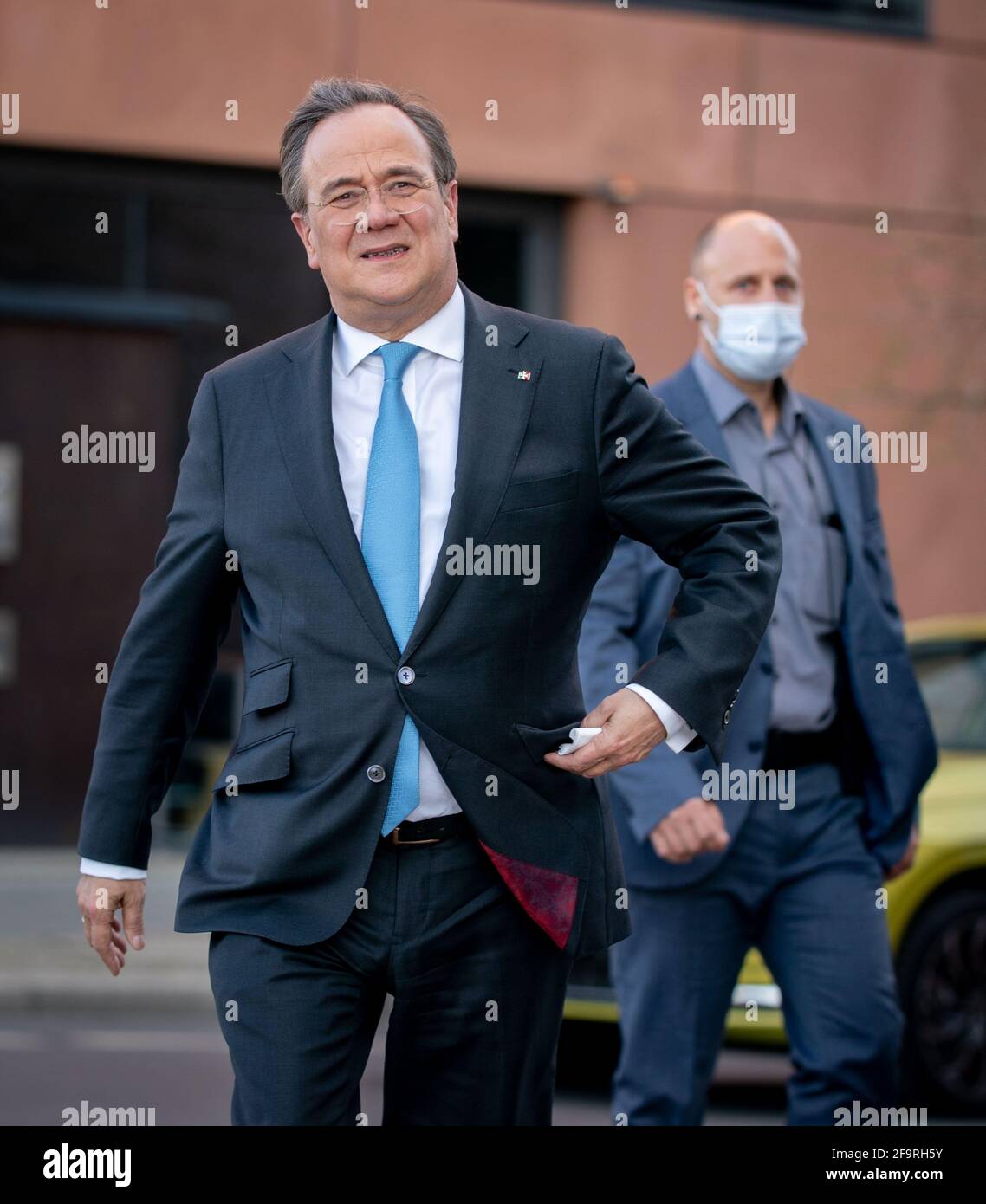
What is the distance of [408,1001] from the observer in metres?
3.44

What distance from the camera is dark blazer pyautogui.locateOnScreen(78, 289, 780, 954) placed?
11.1 feet

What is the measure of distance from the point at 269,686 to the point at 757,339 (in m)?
1.89

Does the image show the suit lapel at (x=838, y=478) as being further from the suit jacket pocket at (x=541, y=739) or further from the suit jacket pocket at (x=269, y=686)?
the suit jacket pocket at (x=269, y=686)

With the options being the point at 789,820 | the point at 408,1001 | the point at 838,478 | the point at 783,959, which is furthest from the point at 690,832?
the point at 408,1001

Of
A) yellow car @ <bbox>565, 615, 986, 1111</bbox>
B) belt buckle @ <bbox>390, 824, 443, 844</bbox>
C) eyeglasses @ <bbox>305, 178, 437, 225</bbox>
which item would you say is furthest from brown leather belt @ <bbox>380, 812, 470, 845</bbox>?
yellow car @ <bbox>565, 615, 986, 1111</bbox>

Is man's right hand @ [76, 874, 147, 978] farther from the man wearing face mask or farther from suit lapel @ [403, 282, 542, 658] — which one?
the man wearing face mask

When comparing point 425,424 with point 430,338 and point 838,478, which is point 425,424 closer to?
point 430,338

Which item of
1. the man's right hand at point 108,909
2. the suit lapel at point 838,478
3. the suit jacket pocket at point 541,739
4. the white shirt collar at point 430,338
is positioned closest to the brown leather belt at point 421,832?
the suit jacket pocket at point 541,739

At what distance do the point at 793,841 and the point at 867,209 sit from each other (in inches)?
401

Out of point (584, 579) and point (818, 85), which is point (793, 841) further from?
point (818, 85)

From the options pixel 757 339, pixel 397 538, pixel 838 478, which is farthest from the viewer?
pixel 757 339

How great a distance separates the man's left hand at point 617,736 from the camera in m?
3.35

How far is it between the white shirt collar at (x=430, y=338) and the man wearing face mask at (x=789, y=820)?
3.76 ft

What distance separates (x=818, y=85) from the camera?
13844 mm
